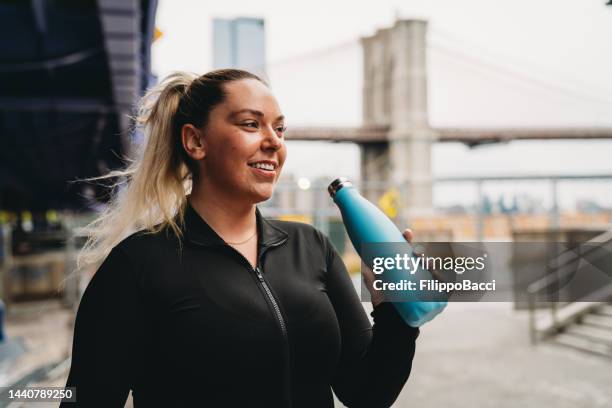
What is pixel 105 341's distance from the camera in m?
1.20

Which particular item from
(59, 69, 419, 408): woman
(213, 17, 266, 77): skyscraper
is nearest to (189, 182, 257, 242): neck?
(59, 69, 419, 408): woman

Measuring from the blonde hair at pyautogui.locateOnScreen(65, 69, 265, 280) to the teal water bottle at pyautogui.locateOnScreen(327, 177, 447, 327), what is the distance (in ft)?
1.43

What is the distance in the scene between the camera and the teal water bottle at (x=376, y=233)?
1.26m

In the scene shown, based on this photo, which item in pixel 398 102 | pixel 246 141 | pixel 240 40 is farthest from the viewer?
pixel 398 102

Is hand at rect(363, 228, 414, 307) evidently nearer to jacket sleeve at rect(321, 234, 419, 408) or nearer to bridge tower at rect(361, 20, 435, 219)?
jacket sleeve at rect(321, 234, 419, 408)

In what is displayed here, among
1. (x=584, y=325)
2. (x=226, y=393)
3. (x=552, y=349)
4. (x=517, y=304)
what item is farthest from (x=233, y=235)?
(x=517, y=304)

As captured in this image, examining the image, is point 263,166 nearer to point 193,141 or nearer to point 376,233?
point 193,141

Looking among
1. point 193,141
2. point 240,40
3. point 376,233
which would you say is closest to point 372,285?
point 376,233

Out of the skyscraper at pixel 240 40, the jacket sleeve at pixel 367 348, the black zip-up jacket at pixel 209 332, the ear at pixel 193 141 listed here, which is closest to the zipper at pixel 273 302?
the black zip-up jacket at pixel 209 332

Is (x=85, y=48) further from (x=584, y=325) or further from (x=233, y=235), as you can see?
(x=584, y=325)

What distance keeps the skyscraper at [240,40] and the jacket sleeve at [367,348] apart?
1.66 m

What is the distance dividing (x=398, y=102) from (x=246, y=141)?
54431 millimetres

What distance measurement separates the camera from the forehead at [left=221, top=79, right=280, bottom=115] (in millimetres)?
1354

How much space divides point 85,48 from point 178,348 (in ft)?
22.8
